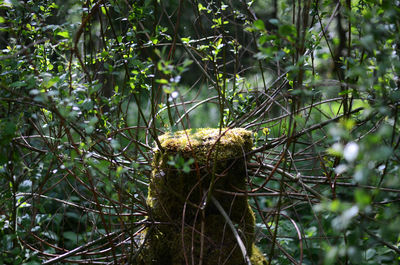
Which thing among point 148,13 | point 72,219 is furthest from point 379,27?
point 72,219

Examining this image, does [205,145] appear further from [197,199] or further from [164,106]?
[164,106]

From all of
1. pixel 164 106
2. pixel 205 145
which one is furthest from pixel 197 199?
pixel 164 106

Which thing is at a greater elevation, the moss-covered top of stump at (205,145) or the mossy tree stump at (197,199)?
the moss-covered top of stump at (205,145)

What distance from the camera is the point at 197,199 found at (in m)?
1.55

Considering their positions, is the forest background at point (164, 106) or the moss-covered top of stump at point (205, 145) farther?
the moss-covered top of stump at point (205, 145)

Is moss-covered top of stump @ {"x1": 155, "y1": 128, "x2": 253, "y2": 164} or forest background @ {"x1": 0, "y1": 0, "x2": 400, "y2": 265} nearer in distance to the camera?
forest background @ {"x1": 0, "y1": 0, "x2": 400, "y2": 265}

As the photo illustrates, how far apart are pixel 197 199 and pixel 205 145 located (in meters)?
0.22

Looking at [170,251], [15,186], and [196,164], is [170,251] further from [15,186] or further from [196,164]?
[15,186]

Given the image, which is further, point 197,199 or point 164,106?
point 164,106

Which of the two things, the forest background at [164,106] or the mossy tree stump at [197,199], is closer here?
the forest background at [164,106]

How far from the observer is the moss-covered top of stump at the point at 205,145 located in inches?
58.2

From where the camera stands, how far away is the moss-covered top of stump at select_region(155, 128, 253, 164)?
58.2 inches

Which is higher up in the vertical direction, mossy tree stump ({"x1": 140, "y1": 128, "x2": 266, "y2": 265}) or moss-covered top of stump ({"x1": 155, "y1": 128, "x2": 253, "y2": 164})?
moss-covered top of stump ({"x1": 155, "y1": 128, "x2": 253, "y2": 164})

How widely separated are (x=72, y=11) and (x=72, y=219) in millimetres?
2977
